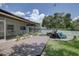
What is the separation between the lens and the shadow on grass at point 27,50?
5469 mm

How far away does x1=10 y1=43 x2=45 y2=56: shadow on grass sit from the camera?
5469 millimetres

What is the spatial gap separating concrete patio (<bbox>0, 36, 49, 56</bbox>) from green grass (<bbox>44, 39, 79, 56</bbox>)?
167mm

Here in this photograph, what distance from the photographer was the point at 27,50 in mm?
5488

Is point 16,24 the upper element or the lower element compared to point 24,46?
upper

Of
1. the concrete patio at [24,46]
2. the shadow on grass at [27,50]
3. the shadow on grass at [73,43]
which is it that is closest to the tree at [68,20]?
the shadow on grass at [73,43]

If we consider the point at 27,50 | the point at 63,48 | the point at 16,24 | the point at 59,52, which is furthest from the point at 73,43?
the point at 16,24

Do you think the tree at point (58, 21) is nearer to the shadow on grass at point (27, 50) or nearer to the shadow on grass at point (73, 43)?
the shadow on grass at point (73, 43)

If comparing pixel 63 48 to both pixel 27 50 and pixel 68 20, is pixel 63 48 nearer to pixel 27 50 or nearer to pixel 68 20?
pixel 68 20

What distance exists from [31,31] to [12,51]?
0.57 m

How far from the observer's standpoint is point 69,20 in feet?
17.9

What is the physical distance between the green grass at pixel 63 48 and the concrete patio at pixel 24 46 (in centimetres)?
17

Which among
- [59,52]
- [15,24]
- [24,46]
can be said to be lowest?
[59,52]

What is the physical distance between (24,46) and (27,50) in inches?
4.1

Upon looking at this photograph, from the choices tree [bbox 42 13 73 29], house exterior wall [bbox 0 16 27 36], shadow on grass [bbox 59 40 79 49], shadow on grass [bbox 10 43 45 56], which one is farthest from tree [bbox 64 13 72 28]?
house exterior wall [bbox 0 16 27 36]
